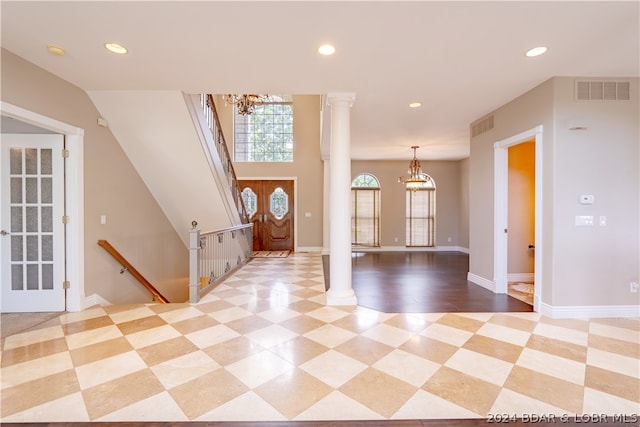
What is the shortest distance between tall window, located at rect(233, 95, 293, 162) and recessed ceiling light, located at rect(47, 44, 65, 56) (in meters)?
6.18

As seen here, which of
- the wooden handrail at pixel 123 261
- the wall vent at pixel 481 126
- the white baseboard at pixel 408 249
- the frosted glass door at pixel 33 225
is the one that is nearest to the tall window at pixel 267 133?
the white baseboard at pixel 408 249

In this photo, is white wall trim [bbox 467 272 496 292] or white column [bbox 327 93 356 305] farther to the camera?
white wall trim [bbox 467 272 496 292]

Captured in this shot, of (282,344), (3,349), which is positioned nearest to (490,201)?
(282,344)

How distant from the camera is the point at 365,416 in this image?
1746mm

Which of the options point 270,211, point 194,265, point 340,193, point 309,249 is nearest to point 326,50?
point 340,193

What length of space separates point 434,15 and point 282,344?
313 cm

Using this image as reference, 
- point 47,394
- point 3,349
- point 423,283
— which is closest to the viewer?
point 47,394

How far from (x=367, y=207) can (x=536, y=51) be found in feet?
22.2

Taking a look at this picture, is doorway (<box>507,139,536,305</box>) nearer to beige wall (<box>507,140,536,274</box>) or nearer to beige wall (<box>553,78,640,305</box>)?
beige wall (<box>507,140,536,274</box>)

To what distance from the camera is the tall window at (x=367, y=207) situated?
9.29 metres

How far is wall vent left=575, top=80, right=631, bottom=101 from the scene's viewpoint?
131 inches

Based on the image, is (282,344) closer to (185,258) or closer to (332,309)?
(332,309)

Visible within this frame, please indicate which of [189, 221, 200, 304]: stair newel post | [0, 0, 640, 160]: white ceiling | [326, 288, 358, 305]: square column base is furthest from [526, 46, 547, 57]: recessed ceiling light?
[189, 221, 200, 304]: stair newel post

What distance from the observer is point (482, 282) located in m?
4.77
